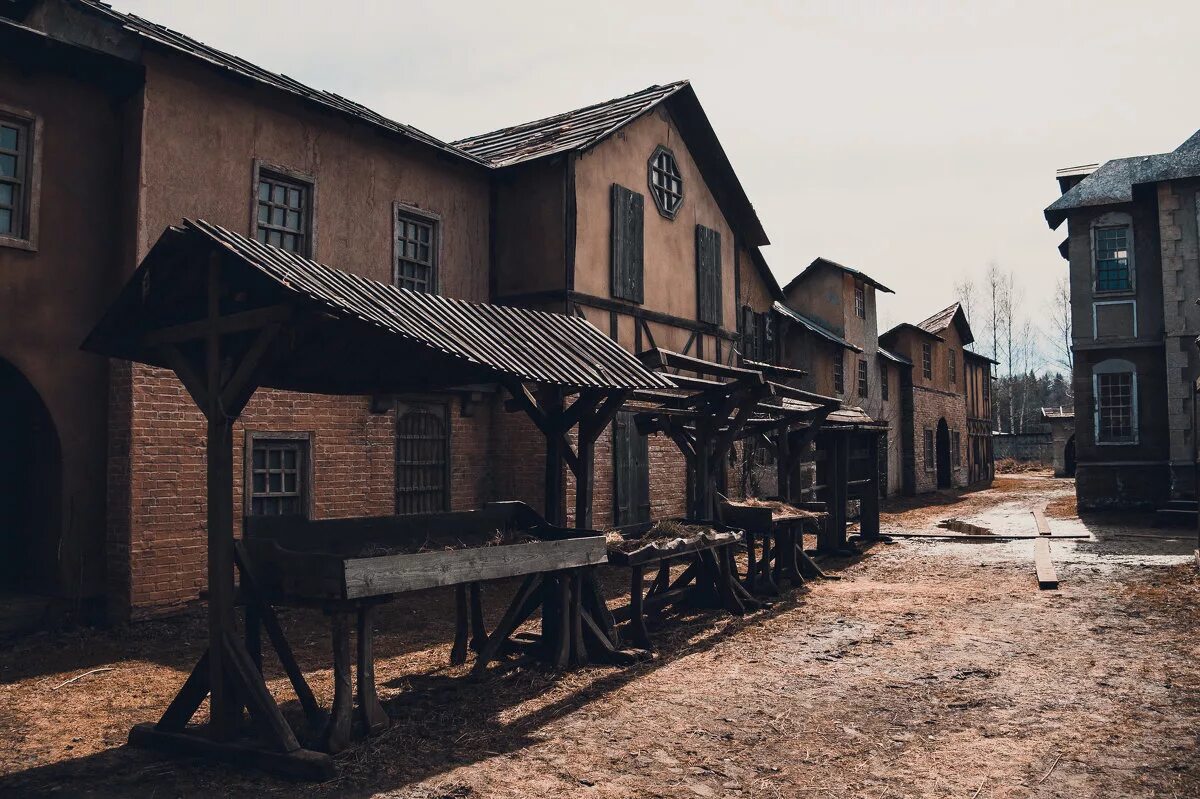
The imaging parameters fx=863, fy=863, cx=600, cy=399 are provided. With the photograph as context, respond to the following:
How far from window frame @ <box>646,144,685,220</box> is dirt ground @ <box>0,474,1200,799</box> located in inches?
329

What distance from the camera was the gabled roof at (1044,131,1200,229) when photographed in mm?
20828

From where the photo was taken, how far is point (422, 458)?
525 inches

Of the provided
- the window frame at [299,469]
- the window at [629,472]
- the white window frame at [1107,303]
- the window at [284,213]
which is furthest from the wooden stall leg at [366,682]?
the white window frame at [1107,303]

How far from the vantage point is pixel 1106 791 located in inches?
189

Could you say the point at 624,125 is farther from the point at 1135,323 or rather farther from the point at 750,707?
the point at 1135,323

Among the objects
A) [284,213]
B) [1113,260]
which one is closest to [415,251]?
[284,213]

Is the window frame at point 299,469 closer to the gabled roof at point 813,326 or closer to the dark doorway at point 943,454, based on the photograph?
the gabled roof at point 813,326

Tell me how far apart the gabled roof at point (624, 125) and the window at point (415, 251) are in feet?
5.69

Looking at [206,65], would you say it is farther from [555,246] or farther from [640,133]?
[640,133]

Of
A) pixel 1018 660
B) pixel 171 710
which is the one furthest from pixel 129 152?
pixel 1018 660

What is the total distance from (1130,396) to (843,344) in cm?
756

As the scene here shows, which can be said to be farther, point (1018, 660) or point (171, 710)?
point (1018, 660)

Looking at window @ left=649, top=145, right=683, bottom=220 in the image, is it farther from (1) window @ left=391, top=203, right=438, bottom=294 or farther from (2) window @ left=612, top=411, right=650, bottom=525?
(1) window @ left=391, top=203, right=438, bottom=294

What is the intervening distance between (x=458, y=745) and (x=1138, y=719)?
4.74 metres
